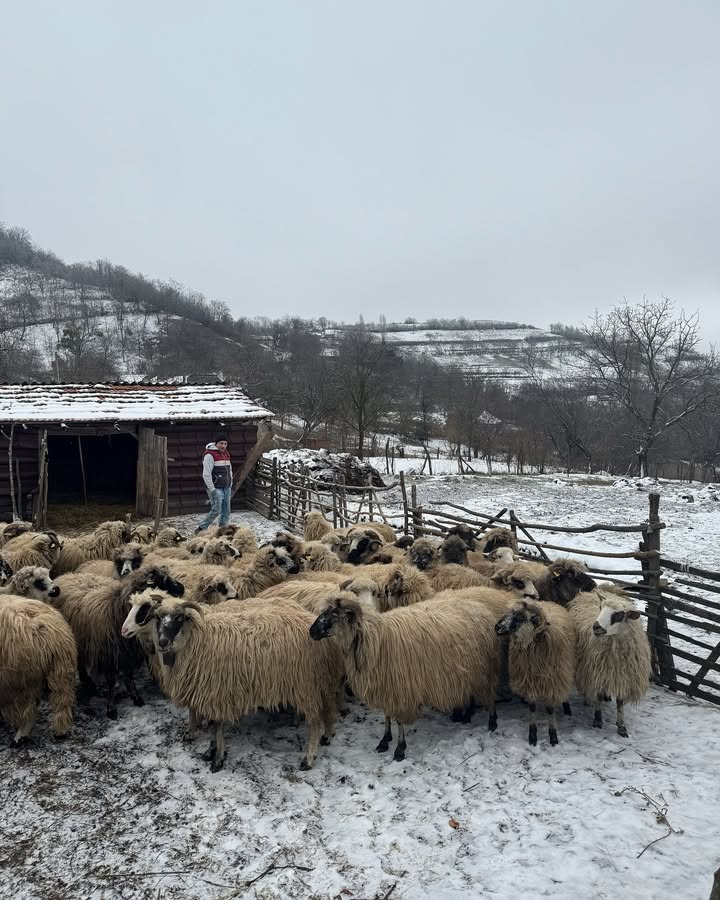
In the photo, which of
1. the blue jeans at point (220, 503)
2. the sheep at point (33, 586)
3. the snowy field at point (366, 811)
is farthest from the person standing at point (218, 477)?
the snowy field at point (366, 811)

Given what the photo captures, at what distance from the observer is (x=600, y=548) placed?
1315 centimetres

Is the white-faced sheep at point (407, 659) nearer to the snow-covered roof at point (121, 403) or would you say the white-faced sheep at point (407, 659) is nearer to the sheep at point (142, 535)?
the sheep at point (142, 535)

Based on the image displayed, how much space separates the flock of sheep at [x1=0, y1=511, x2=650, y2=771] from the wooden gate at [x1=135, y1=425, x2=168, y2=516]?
9.69 meters

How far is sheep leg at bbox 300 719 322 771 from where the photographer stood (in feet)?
16.7

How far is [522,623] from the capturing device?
5.38 m

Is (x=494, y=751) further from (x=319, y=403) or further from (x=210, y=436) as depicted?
(x=319, y=403)

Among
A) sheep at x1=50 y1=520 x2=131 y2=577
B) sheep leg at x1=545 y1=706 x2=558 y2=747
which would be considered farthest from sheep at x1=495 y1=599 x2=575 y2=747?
sheep at x1=50 y1=520 x2=131 y2=577

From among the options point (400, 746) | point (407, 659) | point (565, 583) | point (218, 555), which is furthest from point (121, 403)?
point (400, 746)

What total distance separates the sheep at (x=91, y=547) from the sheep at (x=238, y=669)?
4218mm

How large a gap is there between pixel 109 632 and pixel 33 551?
2.87 meters

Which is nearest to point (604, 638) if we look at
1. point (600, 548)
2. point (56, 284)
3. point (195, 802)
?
point (195, 802)

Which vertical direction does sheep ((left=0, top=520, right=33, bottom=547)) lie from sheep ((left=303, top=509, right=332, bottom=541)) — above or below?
above

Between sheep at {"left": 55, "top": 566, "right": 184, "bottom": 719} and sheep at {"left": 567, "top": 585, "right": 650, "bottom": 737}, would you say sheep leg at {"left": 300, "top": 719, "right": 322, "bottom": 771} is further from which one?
sheep at {"left": 567, "top": 585, "right": 650, "bottom": 737}

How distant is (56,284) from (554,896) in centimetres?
12757
